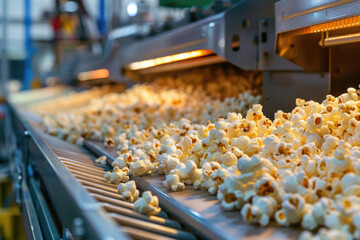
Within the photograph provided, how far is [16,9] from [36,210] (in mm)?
13126

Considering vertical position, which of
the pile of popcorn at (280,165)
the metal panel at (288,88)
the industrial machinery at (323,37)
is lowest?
the pile of popcorn at (280,165)

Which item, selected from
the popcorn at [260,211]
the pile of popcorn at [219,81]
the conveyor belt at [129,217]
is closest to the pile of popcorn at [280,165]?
the popcorn at [260,211]

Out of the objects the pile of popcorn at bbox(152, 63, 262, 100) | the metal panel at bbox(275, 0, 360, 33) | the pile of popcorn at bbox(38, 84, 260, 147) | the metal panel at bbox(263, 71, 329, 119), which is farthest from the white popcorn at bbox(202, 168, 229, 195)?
the pile of popcorn at bbox(152, 63, 262, 100)

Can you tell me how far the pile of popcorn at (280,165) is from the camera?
2.77 feet

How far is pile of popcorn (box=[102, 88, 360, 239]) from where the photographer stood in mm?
845

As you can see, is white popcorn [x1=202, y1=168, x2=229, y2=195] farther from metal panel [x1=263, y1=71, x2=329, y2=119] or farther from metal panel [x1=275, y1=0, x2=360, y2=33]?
metal panel [x1=263, y1=71, x2=329, y2=119]

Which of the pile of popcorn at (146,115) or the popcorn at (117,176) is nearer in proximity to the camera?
the popcorn at (117,176)

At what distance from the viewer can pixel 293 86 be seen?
6.36 feet

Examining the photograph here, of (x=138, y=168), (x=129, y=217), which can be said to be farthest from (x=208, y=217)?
(x=138, y=168)

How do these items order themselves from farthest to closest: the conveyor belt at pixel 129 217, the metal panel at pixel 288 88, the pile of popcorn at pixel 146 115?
the pile of popcorn at pixel 146 115 → the metal panel at pixel 288 88 → the conveyor belt at pixel 129 217

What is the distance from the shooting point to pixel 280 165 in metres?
1.05

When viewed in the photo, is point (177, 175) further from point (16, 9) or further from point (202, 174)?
point (16, 9)

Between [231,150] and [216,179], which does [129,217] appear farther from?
[231,150]

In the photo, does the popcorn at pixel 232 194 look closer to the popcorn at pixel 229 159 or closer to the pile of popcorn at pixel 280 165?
the pile of popcorn at pixel 280 165
